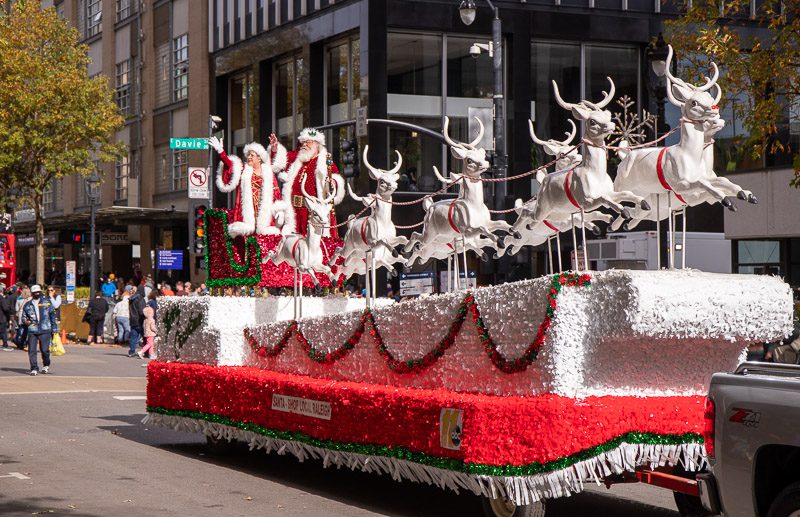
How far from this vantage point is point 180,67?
49156mm

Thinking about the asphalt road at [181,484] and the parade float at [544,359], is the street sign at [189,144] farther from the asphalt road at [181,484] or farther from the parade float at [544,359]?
the parade float at [544,359]

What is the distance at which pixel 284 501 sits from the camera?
432 inches

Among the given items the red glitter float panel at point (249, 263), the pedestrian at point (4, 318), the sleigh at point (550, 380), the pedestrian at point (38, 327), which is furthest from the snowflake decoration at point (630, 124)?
the pedestrian at point (4, 318)

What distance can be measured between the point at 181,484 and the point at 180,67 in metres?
39.3

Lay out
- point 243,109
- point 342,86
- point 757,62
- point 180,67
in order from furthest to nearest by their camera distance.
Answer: point 180,67
point 243,109
point 342,86
point 757,62

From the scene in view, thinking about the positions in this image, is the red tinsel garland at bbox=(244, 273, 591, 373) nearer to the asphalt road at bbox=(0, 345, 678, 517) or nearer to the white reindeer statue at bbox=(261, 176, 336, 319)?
the white reindeer statue at bbox=(261, 176, 336, 319)

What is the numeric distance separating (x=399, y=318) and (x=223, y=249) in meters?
4.68

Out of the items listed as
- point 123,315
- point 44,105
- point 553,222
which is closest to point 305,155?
point 553,222

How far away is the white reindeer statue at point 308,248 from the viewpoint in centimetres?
1326

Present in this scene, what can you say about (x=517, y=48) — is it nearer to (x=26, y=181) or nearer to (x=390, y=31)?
(x=390, y=31)

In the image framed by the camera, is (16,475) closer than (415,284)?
Yes

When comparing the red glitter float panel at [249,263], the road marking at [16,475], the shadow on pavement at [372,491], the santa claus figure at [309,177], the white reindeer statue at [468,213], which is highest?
the santa claus figure at [309,177]

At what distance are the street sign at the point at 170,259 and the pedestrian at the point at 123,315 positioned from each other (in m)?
6.05

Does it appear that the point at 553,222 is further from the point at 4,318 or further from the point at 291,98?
the point at 291,98
